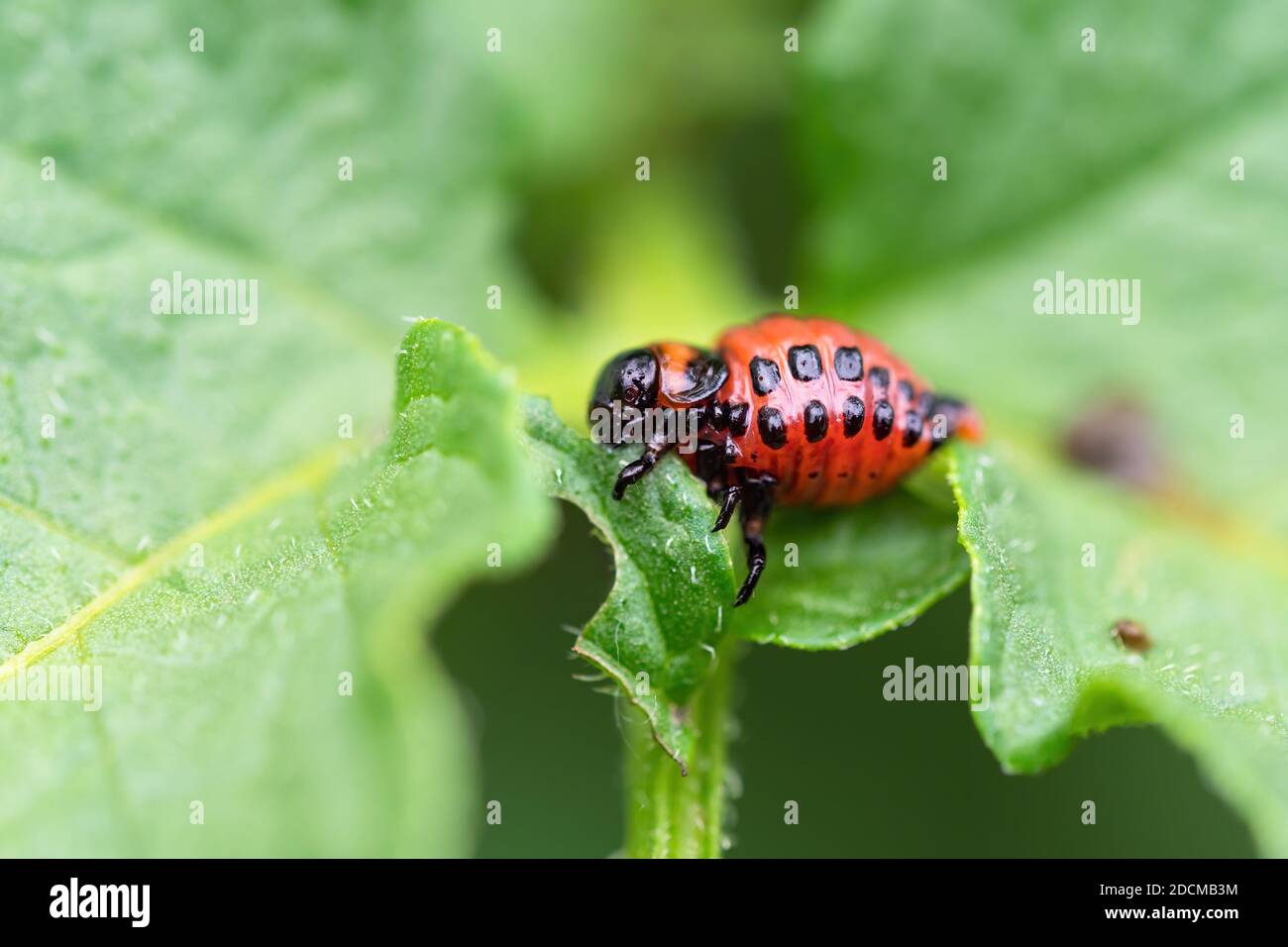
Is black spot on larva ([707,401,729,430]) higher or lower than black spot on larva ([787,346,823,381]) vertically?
lower

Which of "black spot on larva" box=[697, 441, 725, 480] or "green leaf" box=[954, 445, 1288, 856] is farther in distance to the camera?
"black spot on larva" box=[697, 441, 725, 480]

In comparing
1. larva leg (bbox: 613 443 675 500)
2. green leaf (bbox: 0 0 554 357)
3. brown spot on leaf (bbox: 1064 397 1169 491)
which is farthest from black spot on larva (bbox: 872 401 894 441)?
green leaf (bbox: 0 0 554 357)

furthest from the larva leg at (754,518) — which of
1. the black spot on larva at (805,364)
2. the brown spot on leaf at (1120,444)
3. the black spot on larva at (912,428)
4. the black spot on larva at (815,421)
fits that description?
the brown spot on leaf at (1120,444)

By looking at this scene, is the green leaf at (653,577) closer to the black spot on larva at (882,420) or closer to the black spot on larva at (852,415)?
the black spot on larva at (852,415)

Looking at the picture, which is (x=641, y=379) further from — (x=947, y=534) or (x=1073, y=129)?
(x=1073, y=129)

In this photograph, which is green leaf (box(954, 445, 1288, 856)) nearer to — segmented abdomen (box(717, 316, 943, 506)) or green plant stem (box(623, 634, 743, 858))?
segmented abdomen (box(717, 316, 943, 506))

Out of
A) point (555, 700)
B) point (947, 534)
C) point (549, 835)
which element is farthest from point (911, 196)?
point (549, 835)
